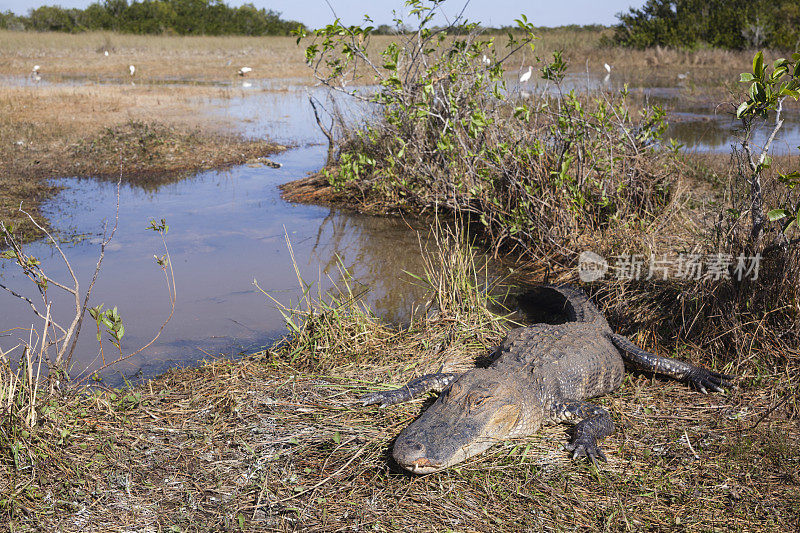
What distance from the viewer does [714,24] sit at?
2511cm

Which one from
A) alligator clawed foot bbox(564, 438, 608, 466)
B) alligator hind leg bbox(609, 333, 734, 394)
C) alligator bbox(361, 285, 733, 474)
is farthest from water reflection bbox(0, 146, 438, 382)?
alligator clawed foot bbox(564, 438, 608, 466)

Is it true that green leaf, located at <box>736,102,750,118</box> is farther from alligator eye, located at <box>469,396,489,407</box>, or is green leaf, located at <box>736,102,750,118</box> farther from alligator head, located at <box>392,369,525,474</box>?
alligator eye, located at <box>469,396,489,407</box>

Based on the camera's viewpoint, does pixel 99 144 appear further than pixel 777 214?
Yes

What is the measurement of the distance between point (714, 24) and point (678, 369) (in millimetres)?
26571

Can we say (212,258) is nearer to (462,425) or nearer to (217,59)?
(462,425)

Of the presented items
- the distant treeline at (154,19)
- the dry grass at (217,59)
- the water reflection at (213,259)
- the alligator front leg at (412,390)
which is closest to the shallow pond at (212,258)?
the water reflection at (213,259)

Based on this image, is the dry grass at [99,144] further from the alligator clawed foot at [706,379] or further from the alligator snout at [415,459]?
the alligator clawed foot at [706,379]

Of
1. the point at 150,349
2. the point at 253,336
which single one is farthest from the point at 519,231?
the point at 150,349

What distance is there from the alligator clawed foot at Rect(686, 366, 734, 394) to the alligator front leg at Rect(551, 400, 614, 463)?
2.74 feet

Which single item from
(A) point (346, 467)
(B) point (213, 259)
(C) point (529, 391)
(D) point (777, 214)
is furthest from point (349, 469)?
(B) point (213, 259)

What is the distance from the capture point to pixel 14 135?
1125 centimetres

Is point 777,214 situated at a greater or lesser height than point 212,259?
greater

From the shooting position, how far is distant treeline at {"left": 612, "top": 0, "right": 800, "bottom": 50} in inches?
889

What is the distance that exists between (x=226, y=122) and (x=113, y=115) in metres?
2.53
